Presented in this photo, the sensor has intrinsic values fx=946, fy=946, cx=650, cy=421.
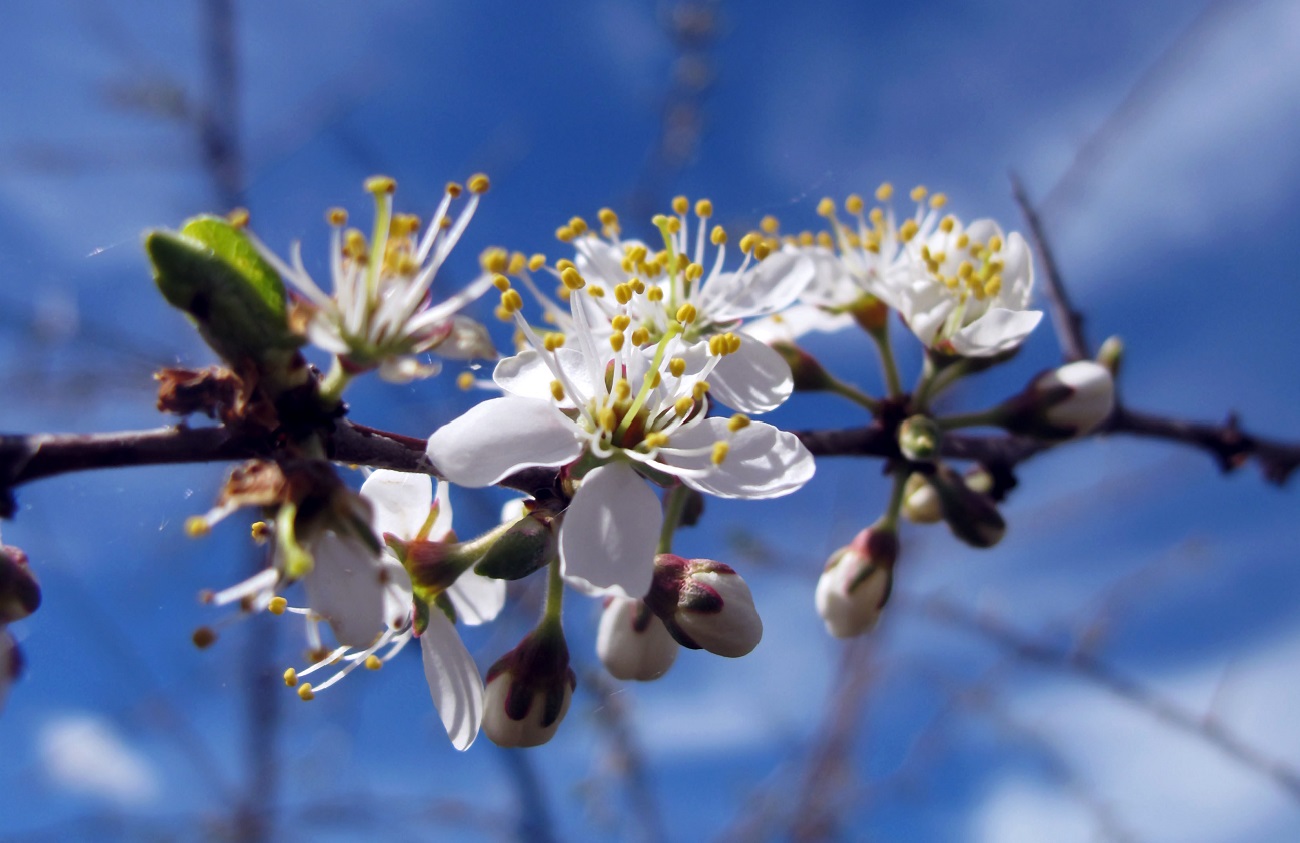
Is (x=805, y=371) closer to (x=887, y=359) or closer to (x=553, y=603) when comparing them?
(x=887, y=359)

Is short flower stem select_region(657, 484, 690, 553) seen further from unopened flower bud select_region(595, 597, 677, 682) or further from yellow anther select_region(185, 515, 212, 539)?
yellow anther select_region(185, 515, 212, 539)

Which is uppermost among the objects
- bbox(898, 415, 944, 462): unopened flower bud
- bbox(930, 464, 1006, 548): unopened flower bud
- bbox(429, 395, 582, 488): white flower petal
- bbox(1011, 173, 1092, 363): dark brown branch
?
bbox(1011, 173, 1092, 363): dark brown branch

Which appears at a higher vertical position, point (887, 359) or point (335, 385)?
point (887, 359)

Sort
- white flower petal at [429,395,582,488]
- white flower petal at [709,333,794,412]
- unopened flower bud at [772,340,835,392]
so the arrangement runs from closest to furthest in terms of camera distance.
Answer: white flower petal at [429,395,582,488], white flower petal at [709,333,794,412], unopened flower bud at [772,340,835,392]

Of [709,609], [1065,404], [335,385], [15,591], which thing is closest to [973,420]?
[1065,404]

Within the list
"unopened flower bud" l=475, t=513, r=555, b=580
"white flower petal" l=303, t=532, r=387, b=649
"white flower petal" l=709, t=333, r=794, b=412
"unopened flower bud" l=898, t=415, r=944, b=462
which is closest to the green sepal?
"white flower petal" l=303, t=532, r=387, b=649

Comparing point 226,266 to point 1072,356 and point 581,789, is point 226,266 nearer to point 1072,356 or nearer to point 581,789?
point 1072,356

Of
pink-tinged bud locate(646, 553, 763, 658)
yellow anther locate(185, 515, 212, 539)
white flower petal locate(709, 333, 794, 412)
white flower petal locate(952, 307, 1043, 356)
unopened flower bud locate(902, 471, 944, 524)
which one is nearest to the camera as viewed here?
yellow anther locate(185, 515, 212, 539)
